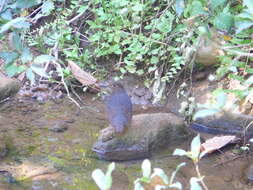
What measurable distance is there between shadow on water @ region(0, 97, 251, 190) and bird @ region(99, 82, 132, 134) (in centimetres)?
29

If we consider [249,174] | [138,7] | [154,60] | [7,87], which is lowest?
[249,174]

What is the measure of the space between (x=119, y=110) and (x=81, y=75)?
1.03 m

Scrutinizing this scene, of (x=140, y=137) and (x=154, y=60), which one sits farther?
(x=154, y=60)

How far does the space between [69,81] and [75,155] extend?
1.34m

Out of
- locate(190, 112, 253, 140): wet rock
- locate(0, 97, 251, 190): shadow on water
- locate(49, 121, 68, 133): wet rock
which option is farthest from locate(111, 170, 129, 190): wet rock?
locate(190, 112, 253, 140): wet rock

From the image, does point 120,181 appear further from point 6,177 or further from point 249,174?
point 249,174

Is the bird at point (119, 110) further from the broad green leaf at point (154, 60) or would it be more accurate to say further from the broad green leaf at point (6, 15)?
the broad green leaf at point (6, 15)

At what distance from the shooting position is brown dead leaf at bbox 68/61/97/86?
507 centimetres

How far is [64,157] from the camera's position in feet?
13.1

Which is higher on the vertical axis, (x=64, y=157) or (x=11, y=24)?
(x=11, y=24)

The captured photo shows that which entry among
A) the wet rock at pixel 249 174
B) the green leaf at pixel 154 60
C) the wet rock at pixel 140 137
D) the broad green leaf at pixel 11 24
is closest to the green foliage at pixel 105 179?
the broad green leaf at pixel 11 24

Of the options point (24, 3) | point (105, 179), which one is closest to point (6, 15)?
point (24, 3)

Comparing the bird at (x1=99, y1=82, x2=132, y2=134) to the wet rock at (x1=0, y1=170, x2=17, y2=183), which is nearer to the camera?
the wet rock at (x1=0, y1=170, x2=17, y2=183)

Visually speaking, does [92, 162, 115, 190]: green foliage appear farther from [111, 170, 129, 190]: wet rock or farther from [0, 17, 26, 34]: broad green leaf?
[111, 170, 129, 190]: wet rock
